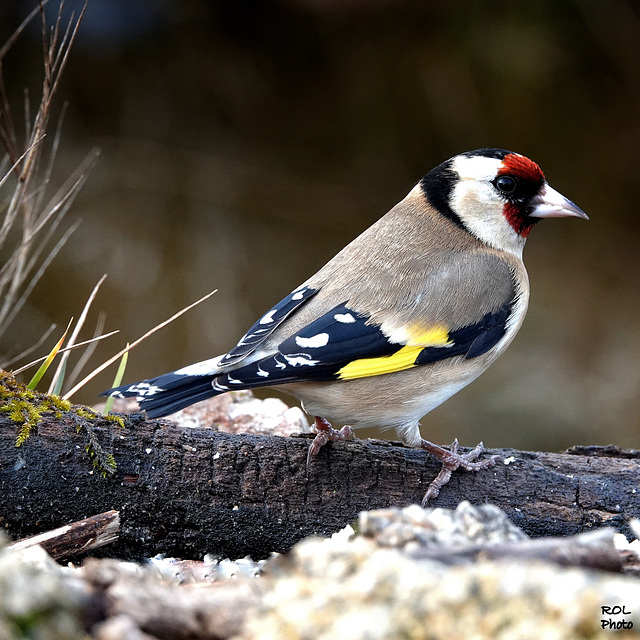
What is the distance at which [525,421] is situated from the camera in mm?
6223

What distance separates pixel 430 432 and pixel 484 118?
2.46 metres

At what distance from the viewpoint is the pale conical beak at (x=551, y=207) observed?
3.39 m

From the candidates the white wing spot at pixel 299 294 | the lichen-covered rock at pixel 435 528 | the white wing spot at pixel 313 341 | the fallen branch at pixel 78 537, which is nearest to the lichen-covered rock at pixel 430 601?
the lichen-covered rock at pixel 435 528

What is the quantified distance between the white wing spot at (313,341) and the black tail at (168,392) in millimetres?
329

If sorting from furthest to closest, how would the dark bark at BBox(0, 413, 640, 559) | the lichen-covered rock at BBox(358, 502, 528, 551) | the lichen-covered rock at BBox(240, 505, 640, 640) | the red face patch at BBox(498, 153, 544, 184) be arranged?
the red face patch at BBox(498, 153, 544, 184)
the dark bark at BBox(0, 413, 640, 559)
the lichen-covered rock at BBox(358, 502, 528, 551)
the lichen-covered rock at BBox(240, 505, 640, 640)

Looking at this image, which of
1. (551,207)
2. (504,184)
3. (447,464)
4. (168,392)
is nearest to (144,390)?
(168,392)

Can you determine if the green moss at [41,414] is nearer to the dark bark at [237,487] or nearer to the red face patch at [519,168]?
the dark bark at [237,487]

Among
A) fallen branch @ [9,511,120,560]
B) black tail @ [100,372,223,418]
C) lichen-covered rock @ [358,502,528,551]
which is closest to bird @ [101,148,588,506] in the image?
black tail @ [100,372,223,418]

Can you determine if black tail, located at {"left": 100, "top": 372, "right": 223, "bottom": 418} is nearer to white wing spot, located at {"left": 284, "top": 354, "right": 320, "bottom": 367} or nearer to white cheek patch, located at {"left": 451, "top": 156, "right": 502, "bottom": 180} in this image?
white wing spot, located at {"left": 284, "top": 354, "right": 320, "bottom": 367}

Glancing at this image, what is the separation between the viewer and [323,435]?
2.75 meters

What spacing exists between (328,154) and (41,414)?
14.0 feet

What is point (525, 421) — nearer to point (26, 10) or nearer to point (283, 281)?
point (283, 281)

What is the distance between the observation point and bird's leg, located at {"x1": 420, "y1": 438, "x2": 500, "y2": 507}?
9.09ft

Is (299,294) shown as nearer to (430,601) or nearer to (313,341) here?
(313,341)
